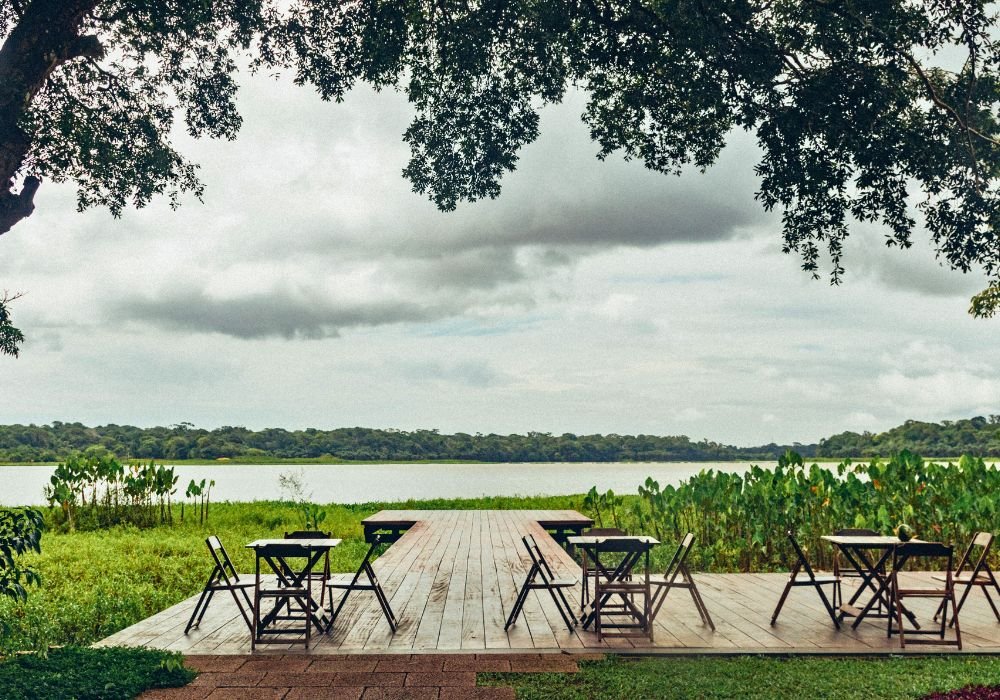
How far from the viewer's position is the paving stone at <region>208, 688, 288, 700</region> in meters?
4.47

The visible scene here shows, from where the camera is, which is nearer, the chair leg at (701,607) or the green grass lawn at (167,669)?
the green grass lawn at (167,669)

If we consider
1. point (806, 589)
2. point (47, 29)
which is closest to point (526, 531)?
point (806, 589)

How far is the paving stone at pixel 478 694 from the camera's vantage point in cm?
443

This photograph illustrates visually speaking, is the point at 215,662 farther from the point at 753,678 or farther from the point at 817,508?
the point at 817,508

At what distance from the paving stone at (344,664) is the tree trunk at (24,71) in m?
4.03

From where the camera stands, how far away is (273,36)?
764 centimetres

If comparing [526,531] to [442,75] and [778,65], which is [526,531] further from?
→ [778,65]

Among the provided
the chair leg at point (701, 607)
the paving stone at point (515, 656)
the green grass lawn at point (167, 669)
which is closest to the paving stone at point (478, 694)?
the green grass lawn at point (167, 669)

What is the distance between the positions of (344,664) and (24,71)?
502 cm

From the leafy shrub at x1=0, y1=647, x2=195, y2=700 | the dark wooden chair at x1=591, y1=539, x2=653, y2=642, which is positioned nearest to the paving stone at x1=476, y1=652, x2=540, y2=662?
the dark wooden chair at x1=591, y1=539, x2=653, y2=642

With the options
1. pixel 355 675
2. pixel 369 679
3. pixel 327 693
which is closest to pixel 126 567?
pixel 355 675

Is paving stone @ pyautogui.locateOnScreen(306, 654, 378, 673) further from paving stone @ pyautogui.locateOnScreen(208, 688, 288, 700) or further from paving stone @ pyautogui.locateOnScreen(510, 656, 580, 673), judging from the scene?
paving stone @ pyautogui.locateOnScreen(510, 656, 580, 673)

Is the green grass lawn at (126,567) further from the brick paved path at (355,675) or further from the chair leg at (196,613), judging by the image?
the brick paved path at (355,675)

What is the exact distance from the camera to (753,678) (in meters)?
4.90
